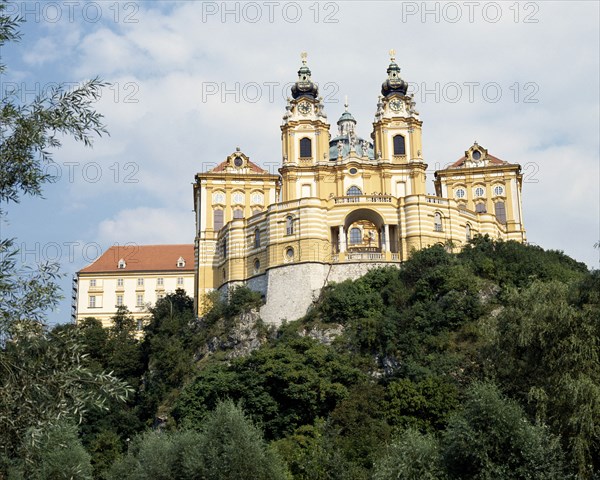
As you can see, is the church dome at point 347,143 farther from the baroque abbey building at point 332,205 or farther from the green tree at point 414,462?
the green tree at point 414,462

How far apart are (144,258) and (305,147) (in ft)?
93.3

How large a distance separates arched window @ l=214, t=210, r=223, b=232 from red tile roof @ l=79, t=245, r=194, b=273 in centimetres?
1833

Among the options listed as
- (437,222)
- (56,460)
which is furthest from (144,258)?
(56,460)

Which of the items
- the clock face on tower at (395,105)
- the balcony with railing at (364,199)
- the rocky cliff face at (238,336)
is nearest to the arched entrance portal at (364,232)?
the balcony with railing at (364,199)

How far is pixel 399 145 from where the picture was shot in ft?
240

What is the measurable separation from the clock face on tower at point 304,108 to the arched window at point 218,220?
1152 centimetres

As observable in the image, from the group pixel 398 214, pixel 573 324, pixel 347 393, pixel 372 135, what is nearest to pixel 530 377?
pixel 573 324

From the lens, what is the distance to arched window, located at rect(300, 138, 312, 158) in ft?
241

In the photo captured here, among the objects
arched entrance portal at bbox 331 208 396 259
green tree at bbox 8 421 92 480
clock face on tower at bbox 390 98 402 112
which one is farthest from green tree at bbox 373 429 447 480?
clock face on tower at bbox 390 98 402 112

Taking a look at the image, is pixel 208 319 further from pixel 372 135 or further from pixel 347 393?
pixel 372 135

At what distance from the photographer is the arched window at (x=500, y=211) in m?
73.9

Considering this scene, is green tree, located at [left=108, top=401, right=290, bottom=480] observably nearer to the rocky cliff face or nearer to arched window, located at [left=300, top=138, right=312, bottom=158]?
the rocky cliff face

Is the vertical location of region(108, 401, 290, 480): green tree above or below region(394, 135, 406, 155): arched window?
below

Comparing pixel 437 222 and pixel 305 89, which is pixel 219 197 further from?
pixel 437 222
